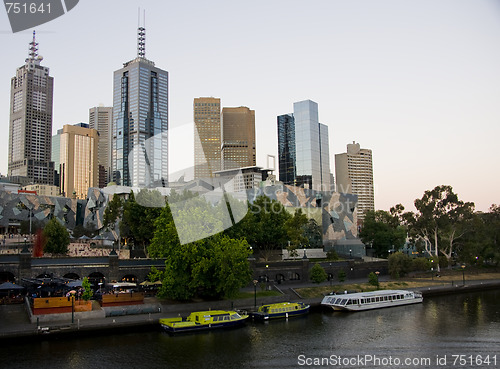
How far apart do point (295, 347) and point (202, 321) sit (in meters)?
11.4

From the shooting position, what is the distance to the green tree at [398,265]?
303 ft

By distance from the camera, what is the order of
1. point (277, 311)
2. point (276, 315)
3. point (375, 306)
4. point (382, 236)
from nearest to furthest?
point (276, 315) → point (277, 311) → point (375, 306) → point (382, 236)

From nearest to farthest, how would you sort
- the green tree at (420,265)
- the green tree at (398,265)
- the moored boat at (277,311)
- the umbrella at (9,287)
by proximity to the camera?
1. the umbrella at (9,287)
2. the moored boat at (277,311)
3. the green tree at (398,265)
4. the green tree at (420,265)

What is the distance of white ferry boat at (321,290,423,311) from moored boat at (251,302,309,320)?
618 cm

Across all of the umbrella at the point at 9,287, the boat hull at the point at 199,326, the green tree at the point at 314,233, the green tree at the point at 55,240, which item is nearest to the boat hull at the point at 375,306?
the boat hull at the point at 199,326

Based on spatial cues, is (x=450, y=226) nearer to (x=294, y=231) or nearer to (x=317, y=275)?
(x=294, y=231)

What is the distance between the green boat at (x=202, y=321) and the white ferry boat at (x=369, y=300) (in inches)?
631

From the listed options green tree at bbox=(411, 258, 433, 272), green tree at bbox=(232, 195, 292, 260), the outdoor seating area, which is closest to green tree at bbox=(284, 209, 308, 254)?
green tree at bbox=(232, 195, 292, 260)

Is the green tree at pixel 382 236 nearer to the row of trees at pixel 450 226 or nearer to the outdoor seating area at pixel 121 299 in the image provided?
the row of trees at pixel 450 226

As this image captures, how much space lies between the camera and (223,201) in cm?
7550

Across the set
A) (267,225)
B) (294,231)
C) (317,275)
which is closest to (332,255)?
(294,231)

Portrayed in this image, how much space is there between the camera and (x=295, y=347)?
41.5 m

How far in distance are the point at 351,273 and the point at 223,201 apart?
3245 centimetres

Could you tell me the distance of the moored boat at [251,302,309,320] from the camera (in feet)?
178
